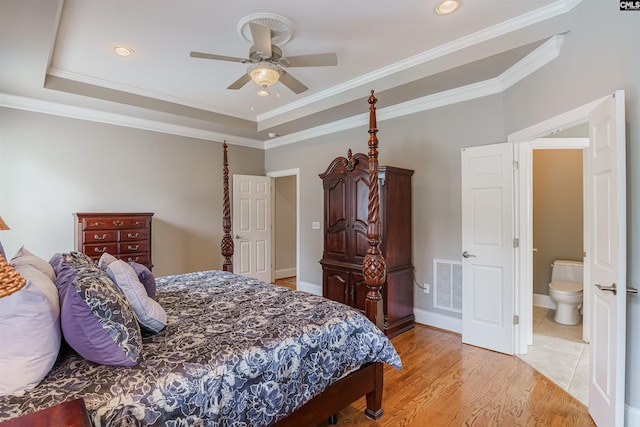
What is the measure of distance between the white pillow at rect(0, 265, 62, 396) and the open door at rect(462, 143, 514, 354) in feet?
11.1

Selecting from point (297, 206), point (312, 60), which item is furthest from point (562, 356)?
point (297, 206)

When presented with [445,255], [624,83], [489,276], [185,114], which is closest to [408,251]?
[445,255]

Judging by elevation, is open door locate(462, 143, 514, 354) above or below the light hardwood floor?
above

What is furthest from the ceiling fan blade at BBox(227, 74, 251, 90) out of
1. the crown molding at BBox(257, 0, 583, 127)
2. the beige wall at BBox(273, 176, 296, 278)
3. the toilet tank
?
the toilet tank

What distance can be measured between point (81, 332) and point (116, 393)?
317mm

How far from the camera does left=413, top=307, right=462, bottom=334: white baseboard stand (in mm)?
3594

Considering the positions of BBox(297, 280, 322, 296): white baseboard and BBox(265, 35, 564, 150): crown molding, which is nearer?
BBox(265, 35, 564, 150): crown molding

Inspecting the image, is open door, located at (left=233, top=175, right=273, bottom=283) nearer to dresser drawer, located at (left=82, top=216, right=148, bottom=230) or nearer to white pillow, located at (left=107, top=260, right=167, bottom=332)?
dresser drawer, located at (left=82, top=216, right=148, bottom=230)

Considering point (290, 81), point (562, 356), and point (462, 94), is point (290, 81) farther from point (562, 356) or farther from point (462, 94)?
point (562, 356)

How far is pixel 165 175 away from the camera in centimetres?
479

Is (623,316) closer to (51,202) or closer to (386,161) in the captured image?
(386,161)

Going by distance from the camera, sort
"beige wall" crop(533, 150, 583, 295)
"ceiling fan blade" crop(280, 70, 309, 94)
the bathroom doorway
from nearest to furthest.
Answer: "ceiling fan blade" crop(280, 70, 309, 94) → the bathroom doorway → "beige wall" crop(533, 150, 583, 295)

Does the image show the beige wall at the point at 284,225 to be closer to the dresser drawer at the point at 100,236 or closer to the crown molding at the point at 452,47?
the crown molding at the point at 452,47

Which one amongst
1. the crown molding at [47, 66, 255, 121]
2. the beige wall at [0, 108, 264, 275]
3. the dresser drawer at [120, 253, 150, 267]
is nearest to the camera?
the crown molding at [47, 66, 255, 121]
